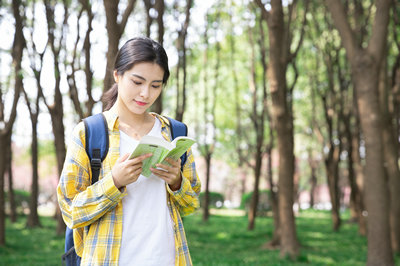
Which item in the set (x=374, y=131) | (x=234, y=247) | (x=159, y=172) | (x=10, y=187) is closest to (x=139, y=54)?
(x=159, y=172)

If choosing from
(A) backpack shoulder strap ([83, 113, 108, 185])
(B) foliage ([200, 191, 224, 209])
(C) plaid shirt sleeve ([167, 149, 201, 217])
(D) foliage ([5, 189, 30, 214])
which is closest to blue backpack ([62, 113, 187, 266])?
(A) backpack shoulder strap ([83, 113, 108, 185])

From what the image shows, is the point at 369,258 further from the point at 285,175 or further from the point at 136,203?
the point at 136,203

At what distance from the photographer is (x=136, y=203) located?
2537mm

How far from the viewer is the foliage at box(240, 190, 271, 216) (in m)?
26.8

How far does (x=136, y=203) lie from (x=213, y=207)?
31055mm

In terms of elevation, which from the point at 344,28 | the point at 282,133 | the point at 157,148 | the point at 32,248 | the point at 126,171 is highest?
the point at 344,28

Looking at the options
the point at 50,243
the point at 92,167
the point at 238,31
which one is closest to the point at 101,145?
the point at 92,167

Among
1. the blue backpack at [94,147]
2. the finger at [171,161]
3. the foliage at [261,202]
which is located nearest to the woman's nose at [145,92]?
the blue backpack at [94,147]

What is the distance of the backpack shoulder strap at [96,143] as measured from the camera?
8.27ft

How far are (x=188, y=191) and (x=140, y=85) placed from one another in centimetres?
61

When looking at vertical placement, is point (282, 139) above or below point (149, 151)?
above

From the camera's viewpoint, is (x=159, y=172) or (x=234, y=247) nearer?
(x=159, y=172)

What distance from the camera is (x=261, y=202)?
95.3 feet

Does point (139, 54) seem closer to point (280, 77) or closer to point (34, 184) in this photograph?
point (280, 77)
